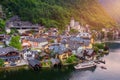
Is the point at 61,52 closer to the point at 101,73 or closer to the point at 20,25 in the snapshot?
the point at 101,73

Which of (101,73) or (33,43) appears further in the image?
(33,43)

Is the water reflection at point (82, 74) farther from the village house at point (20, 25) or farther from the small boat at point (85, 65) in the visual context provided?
the village house at point (20, 25)

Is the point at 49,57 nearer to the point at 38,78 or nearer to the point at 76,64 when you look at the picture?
the point at 76,64

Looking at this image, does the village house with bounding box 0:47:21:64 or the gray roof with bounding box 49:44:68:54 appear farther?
the gray roof with bounding box 49:44:68:54

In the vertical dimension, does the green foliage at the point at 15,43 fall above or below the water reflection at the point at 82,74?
above

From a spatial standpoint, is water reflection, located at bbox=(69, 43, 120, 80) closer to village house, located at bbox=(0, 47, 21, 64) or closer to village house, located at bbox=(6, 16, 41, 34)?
village house, located at bbox=(0, 47, 21, 64)

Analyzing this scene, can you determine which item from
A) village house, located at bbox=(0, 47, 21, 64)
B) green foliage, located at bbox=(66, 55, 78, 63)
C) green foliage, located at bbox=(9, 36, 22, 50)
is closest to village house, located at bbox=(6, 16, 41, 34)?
green foliage, located at bbox=(9, 36, 22, 50)

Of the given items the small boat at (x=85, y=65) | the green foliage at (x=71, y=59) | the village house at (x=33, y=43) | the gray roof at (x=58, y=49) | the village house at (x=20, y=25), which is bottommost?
the small boat at (x=85, y=65)

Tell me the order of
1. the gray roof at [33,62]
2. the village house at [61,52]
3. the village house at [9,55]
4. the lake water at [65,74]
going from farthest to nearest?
the village house at [61,52]
the village house at [9,55]
the gray roof at [33,62]
the lake water at [65,74]

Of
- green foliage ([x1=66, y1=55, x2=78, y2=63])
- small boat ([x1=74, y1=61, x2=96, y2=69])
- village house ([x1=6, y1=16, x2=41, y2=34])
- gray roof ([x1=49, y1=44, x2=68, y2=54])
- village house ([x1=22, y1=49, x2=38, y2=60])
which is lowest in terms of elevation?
small boat ([x1=74, y1=61, x2=96, y2=69])

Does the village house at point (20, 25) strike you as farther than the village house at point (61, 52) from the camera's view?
Yes

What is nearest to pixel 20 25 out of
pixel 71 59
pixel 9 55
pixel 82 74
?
pixel 9 55

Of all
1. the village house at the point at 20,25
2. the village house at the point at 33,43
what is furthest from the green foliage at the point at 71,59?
the village house at the point at 20,25

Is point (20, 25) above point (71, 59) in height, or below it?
above
